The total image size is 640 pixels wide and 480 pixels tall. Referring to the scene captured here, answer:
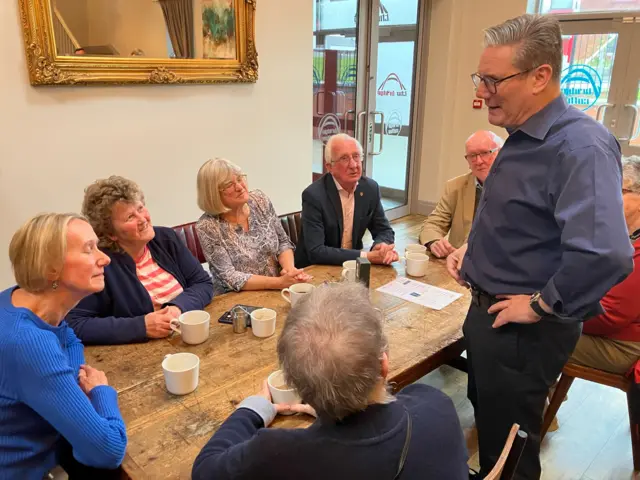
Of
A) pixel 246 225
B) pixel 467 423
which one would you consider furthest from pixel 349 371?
pixel 467 423

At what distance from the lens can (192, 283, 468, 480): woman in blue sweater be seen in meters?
0.88

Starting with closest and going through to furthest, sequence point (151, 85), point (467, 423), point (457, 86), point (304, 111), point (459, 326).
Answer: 1. point (459, 326)
2. point (467, 423)
3. point (151, 85)
4. point (304, 111)
5. point (457, 86)

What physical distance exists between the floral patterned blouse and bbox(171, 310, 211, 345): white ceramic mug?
43cm

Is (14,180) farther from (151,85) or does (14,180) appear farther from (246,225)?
(246,225)

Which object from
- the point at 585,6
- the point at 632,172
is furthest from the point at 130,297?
the point at 585,6

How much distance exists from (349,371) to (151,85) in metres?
2.88

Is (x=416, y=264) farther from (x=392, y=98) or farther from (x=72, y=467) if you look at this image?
(x=392, y=98)

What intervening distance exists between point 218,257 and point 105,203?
0.57 metres

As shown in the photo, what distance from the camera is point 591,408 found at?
2.59 m

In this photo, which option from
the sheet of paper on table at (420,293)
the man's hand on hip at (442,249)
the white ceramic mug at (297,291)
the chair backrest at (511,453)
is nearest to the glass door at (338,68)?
the man's hand on hip at (442,249)

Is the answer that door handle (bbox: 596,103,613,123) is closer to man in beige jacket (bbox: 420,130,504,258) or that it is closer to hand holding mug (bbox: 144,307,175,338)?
man in beige jacket (bbox: 420,130,504,258)

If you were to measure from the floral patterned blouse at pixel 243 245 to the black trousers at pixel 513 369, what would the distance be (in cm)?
98

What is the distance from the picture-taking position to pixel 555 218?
4.23ft

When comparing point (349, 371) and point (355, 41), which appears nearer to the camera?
point (349, 371)
